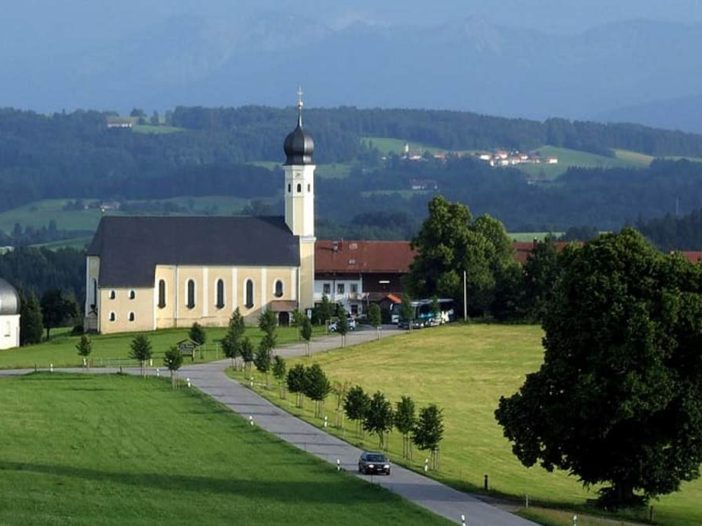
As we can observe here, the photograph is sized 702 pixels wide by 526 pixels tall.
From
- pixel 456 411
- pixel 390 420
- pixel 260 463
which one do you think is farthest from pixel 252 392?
pixel 260 463

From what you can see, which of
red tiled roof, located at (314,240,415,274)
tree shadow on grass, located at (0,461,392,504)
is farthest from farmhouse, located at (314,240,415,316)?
tree shadow on grass, located at (0,461,392,504)

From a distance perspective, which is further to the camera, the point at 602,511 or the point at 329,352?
the point at 329,352

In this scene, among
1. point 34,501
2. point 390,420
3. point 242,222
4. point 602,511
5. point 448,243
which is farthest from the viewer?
point 242,222

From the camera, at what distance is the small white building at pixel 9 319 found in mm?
95938

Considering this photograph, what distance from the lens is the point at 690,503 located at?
50.0 metres

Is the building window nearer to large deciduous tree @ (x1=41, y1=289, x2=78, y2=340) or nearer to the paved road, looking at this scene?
large deciduous tree @ (x1=41, y1=289, x2=78, y2=340)

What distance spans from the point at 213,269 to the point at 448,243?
12670mm

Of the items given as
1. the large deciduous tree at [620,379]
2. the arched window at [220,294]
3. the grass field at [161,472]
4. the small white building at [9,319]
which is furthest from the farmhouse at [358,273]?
the large deciduous tree at [620,379]

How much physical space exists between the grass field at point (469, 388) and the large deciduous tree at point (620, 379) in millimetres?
1119

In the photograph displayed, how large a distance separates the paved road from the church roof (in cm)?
2151

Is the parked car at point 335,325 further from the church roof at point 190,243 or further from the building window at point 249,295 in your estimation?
the church roof at point 190,243

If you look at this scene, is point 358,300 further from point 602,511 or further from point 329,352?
point 602,511

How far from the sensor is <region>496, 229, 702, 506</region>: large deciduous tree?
1768 inches

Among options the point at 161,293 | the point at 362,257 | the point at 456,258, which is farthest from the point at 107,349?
the point at 362,257
